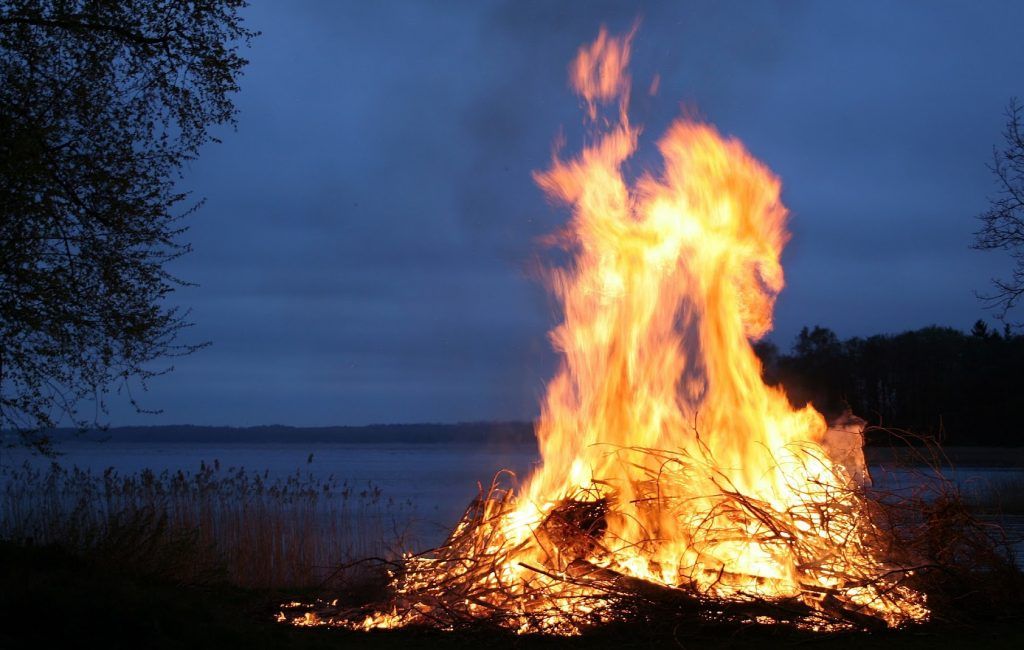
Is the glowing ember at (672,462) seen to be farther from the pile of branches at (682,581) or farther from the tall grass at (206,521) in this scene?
the tall grass at (206,521)

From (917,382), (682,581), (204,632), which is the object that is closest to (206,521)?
(204,632)

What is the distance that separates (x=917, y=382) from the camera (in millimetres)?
44469

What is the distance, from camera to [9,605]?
598cm

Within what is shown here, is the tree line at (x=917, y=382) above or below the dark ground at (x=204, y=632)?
above

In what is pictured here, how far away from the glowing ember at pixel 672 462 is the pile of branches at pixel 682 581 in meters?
0.02

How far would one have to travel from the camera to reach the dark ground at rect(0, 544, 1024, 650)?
5734 millimetres

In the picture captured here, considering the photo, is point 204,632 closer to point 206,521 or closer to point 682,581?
point 682,581

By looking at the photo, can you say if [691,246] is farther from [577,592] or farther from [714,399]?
[577,592]

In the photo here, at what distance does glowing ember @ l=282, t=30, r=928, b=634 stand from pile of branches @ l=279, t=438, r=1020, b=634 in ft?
0.07

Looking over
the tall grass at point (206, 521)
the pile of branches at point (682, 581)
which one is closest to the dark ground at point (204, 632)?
the pile of branches at point (682, 581)

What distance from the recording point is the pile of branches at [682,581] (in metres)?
6.66

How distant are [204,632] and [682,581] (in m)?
3.56

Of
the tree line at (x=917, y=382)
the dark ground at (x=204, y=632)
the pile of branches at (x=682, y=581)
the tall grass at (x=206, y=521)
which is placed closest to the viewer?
the dark ground at (x=204, y=632)

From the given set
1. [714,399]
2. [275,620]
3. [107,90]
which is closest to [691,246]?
[714,399]
